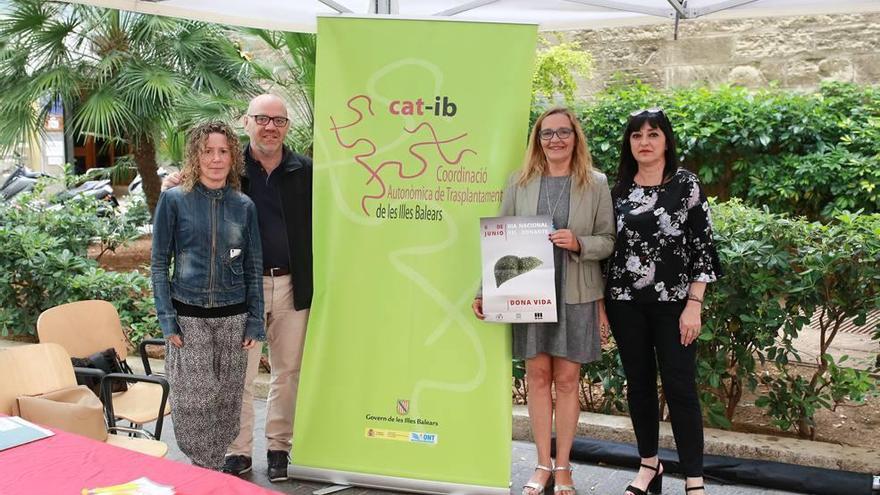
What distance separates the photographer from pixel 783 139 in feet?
25.8

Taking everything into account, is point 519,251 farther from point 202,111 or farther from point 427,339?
point 202,111

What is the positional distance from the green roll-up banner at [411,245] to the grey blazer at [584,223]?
18 centimetres

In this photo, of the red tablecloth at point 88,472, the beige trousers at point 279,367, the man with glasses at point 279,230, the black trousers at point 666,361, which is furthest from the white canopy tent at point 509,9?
the red tablecloth at point 88,472

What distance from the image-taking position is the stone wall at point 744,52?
986 cm

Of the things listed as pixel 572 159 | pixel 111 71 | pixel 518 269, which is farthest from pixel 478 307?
pixel 111 71

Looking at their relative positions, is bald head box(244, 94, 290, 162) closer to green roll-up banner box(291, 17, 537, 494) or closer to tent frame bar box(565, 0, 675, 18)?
green roll-up banner box(291, 17, 537, 494)

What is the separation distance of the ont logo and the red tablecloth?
210 centimetres

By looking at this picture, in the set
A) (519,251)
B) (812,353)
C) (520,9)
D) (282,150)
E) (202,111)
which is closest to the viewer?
(519,251)

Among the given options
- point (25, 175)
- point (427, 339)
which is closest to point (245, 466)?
point (427, 339)

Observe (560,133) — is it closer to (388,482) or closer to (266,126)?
(266,126)

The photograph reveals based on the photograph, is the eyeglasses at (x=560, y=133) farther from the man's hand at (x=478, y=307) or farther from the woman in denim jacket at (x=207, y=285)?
the woman in denim jacket at (x=207, y=285)

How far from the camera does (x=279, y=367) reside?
4.59 meters

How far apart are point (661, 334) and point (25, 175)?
1853 cm

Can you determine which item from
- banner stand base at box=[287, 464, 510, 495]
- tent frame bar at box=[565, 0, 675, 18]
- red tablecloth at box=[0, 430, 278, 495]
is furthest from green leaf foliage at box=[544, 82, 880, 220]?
red tablecloth at box=[0, 430, 278, 495]
